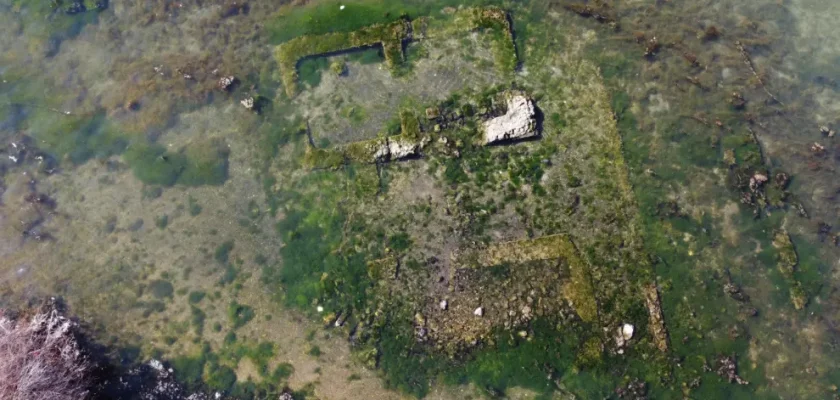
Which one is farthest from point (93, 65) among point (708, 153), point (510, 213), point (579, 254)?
point (708, 153)

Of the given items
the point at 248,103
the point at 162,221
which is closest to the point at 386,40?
the point at 248,103

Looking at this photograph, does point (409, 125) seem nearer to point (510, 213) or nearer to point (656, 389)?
point (510, 213)

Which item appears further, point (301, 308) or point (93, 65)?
point (93, 65)

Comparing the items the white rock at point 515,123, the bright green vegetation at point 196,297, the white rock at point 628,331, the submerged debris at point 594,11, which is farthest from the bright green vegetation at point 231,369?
the submerged debris at point 594,11

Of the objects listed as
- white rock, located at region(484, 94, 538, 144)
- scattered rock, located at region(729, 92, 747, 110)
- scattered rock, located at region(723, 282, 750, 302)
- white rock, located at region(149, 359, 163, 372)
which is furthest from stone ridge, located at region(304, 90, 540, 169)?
white rock, located at region(149, 359, 163, 372)

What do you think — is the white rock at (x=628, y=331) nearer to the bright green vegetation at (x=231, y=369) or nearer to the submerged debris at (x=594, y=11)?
the submerged debris at (x=594, y=11)

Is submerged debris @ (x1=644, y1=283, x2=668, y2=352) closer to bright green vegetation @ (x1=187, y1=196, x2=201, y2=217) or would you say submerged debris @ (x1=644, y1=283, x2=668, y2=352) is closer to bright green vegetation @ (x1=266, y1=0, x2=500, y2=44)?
bright green vegetation @ (x1=266, y1=0, x2=500, y2=44)
